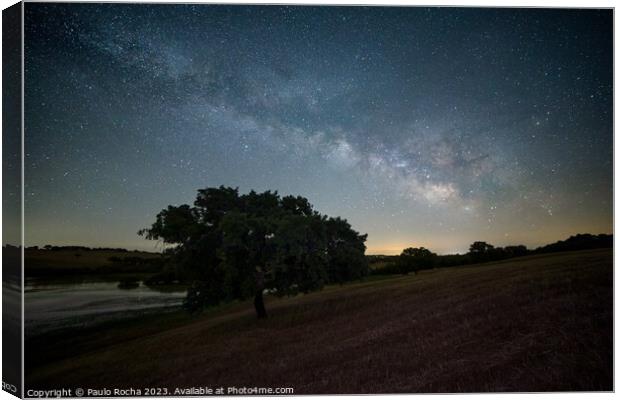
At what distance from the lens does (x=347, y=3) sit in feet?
29.3

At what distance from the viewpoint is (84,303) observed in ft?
39.1

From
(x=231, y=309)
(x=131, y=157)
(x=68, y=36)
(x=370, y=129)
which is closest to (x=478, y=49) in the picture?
(x=370, y=129)

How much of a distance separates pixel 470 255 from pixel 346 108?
5.17 metres

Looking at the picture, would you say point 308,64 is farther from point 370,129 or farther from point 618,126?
point 618,126

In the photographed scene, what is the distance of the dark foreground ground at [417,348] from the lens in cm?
761

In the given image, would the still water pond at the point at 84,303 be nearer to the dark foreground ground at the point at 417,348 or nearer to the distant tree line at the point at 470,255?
the dark foreground ground at the point at 417,348

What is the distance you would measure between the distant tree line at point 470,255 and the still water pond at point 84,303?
664cm

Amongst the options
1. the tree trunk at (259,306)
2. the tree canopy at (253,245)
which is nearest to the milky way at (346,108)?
the tree canopy at (253,245)

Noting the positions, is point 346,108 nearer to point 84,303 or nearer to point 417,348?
point 417,348

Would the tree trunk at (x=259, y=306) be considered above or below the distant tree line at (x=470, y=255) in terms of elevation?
below

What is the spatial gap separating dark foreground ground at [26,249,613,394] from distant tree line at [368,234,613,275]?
0.31 meters

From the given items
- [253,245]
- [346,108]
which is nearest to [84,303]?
[253,245]

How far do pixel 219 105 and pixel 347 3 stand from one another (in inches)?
160

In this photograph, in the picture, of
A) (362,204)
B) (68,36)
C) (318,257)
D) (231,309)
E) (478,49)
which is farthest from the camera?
(231,309)
